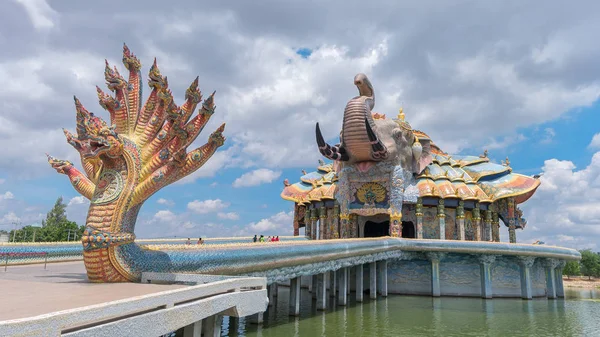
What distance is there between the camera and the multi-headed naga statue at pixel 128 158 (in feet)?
29.9

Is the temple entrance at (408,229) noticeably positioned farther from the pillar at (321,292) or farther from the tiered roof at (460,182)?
the pillar at (321,292)

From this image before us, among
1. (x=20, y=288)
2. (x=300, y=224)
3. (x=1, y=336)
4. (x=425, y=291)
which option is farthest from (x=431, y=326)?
(x=300, y=224)

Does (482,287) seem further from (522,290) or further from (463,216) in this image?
(463,216)

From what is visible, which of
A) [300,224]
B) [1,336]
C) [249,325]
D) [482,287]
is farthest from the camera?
[300,224]

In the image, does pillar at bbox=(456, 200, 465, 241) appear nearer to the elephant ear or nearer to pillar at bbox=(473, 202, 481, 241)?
pillar at bbox=(473, 202, 481, 241)

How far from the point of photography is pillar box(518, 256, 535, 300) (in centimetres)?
2445

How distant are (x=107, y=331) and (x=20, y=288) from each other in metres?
3.52

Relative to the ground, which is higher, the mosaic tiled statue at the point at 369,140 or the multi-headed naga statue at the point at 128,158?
the mosaic tiled statue at the point at 369,140

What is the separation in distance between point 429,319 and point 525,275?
425 inches

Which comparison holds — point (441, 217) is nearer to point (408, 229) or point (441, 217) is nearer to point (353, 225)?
point (408, 229)

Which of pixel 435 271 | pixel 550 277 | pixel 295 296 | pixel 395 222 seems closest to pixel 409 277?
pixel 435 271

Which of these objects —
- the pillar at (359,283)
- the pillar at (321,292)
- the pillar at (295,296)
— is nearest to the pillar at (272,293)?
the pillar at (321,292)

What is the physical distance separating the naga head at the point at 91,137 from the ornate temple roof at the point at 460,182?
21444 mm

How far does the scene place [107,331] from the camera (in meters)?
5.20
